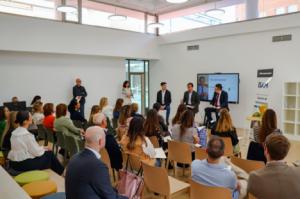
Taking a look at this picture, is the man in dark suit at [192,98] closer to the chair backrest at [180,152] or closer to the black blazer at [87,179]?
the chair backrest at [180,152]

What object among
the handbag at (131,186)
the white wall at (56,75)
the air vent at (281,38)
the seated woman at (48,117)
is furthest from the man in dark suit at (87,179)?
the air vent at (281,38)

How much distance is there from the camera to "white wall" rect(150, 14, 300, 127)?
736 centimetres

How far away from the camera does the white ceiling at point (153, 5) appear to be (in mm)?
9273

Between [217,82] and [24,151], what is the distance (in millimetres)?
6756

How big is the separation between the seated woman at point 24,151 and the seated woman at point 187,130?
2.01 meters

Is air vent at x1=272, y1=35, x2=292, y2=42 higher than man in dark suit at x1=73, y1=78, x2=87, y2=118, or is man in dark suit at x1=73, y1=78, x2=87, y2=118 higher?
air vent at x1=272, y1=35, x2=292, y2=42

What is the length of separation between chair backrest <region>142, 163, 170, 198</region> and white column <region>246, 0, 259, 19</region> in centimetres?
701

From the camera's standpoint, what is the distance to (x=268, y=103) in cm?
768

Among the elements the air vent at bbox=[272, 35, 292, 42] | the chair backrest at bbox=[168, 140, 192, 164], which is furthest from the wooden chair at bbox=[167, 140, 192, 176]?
the air vent at bbox=[272, 35, 292, 42]

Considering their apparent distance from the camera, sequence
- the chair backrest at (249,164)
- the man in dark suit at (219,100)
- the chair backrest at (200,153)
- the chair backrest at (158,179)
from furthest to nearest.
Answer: the man in dark suit at (219,100) → the chair backrest at (200,153) → the chair backrest at (249,164) → the chair backrest at (158,179)

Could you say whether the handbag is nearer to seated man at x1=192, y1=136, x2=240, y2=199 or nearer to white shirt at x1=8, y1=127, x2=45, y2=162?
seated man at x1=192, y1=136, x2=240, y2=199

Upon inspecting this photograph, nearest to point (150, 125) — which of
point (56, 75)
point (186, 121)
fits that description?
point (186, 121)

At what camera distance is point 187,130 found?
412cm

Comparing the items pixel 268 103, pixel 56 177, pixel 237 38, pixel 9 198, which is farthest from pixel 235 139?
pixel 237 38
